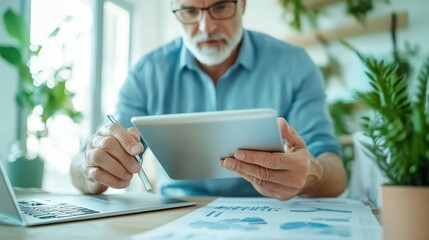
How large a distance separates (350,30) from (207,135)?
187cm

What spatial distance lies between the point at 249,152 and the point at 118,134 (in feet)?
0.82

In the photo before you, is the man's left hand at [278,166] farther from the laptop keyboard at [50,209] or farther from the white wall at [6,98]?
the white wall at [6,98]

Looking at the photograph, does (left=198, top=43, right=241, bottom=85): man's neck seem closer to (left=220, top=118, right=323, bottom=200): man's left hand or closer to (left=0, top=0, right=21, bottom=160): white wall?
(left=220, top=118, right=323, bottom=200): man's left hand

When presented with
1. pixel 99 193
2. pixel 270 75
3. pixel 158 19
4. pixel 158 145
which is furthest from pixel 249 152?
pixel 158 19

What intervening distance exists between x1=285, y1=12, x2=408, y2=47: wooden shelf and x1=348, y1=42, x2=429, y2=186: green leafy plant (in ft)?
5.75

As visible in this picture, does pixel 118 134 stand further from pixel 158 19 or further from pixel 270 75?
pixel 158 19

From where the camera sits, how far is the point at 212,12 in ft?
3.77

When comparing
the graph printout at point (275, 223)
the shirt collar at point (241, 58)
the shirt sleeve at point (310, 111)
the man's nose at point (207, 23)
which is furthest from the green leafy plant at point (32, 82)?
the graph printout at point (275, 223)

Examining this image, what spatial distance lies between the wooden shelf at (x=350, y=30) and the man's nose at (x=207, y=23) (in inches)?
43.1

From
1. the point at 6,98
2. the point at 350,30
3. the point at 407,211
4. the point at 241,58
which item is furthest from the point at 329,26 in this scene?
the point at 407,211

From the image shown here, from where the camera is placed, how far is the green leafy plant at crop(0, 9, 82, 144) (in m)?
1.46

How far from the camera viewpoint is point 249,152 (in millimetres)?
648

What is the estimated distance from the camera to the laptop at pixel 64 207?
1.80 feet

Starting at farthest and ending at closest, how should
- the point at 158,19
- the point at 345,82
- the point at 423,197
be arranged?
1. the point at 158,19
2. the point at 345,82
3. the point at 423,197
